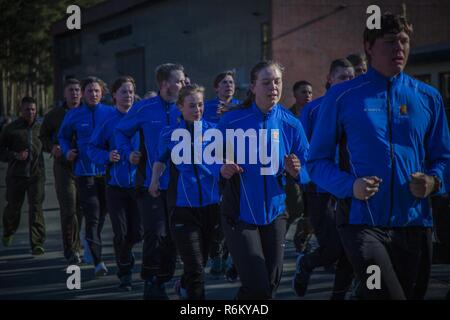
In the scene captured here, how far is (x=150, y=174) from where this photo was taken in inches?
244

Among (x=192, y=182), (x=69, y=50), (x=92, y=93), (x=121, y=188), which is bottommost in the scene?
(x=121, y=188)

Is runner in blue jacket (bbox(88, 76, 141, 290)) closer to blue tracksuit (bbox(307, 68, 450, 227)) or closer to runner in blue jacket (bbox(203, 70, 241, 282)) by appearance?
runner in blue jacket (bbox(203, 70, 241, 282))

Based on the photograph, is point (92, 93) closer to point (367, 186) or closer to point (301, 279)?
point (301, 279)

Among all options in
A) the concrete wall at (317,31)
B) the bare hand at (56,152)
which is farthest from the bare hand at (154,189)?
the concrete wall at (317,31)

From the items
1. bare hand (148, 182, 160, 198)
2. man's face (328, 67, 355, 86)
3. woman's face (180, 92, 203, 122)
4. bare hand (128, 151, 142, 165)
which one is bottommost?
bare hand (148, 182, 160, 198)

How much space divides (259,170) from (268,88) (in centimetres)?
57

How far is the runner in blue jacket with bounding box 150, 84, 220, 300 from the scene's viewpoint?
503 cm

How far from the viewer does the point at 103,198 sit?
7.91 meters

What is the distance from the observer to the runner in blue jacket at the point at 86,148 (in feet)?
25.1

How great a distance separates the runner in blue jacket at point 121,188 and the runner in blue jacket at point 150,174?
0.39 m

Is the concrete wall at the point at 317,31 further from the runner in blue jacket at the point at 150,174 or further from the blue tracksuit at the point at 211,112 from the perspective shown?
the runner in blue jacket at the point at 150,174

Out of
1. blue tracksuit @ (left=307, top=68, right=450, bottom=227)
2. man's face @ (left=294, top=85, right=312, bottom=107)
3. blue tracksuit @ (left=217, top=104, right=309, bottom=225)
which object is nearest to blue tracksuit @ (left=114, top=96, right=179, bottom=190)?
blue tracksuit @ (left=217, top=104, right=309, bottom=225)

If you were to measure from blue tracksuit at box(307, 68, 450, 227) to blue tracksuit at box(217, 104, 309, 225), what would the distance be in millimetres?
710

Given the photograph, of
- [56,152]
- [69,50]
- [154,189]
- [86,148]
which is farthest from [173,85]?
[69,50]
